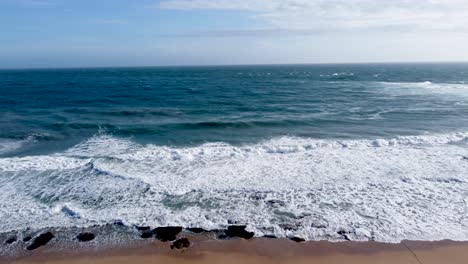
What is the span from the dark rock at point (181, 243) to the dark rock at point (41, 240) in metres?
3.97

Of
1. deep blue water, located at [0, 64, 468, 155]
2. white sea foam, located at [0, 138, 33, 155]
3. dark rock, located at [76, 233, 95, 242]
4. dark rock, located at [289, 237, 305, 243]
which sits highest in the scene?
deep blue water, located at [0, 64, 468, 155]

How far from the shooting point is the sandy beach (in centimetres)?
881

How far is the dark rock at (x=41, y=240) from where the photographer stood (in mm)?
9627

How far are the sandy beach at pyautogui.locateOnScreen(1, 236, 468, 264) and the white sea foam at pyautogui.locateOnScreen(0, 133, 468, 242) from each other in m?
0.51

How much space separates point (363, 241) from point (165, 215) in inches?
254

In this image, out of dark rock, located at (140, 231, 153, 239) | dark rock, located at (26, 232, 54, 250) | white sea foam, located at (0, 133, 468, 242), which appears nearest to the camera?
dark rock, located at (26, 232, 54, 250)

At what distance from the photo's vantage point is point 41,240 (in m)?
9.89

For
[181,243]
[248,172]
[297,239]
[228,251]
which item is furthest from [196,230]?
[248,172]

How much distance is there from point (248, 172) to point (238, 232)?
197 inches

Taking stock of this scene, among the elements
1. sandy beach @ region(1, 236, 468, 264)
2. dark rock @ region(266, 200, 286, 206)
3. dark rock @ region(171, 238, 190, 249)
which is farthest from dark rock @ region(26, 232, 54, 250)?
dark rock @ region(266, 200, 286, 206)

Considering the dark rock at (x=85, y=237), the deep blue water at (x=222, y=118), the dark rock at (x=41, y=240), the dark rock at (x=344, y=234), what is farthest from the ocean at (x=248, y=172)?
the dark rock at (x=85, y=237)

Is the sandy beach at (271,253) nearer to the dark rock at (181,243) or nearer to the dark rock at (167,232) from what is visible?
the dark rock at (181,243)

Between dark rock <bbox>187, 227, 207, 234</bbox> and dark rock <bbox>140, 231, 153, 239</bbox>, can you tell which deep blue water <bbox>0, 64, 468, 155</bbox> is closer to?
dark rock <bbox>187, 227, 207, 234</bbox>

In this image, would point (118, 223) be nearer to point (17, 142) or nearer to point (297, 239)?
point (297, 239)
